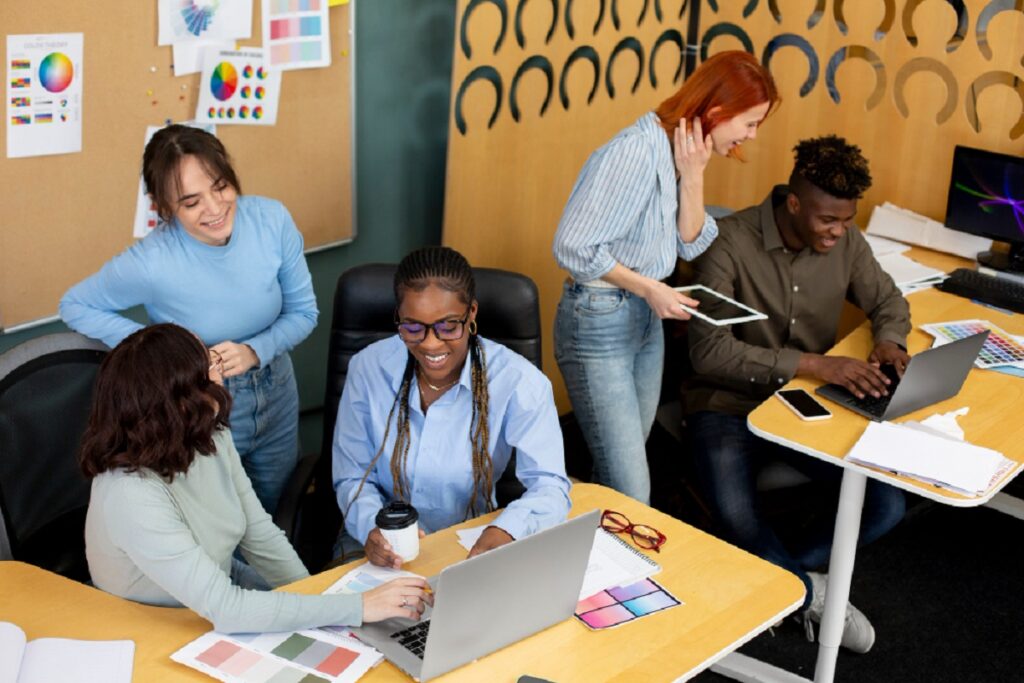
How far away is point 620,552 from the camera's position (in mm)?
2275

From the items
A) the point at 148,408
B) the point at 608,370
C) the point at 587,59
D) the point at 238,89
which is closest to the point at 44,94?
the point at 238,89

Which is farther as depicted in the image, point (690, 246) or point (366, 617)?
point (690, 246)

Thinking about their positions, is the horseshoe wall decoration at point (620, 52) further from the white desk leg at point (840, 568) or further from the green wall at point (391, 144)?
the white desk leg at point (840, 568)

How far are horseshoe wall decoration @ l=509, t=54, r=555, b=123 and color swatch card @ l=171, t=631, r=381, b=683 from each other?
83.7 inches

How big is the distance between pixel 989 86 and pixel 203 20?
254 centimetres

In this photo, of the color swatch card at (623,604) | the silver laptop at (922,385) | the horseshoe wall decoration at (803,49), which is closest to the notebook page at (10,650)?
the color swatch card at (623,604)

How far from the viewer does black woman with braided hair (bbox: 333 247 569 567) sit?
233cm

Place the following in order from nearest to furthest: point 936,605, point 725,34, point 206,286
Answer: point 206,286 → point 936,605 → point 725,34

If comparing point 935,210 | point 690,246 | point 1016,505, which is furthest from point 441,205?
point 1016,505

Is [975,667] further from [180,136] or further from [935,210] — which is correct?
[180,136]

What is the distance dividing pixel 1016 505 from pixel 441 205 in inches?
85.1

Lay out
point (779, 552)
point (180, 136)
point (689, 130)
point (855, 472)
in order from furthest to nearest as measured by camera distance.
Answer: point (779, 552), point (689, 130), point (855, 472), point (180, 136)

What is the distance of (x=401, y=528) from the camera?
213 cm

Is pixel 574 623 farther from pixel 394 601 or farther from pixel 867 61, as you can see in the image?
pixel 867 61
